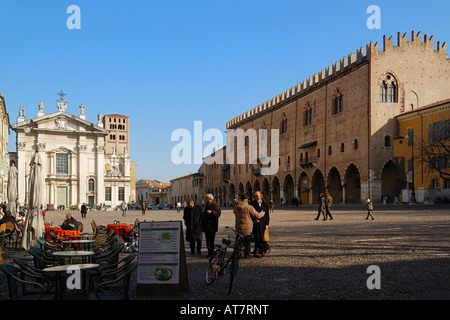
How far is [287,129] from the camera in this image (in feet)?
188

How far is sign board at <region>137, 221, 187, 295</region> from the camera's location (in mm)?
6703

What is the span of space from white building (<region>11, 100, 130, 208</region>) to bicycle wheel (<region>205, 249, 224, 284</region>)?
58.1 metres

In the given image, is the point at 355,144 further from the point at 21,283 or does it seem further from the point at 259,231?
the point at 21,283

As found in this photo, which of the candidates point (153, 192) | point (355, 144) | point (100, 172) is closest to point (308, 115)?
point (355, 144)

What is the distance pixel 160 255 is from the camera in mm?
6770

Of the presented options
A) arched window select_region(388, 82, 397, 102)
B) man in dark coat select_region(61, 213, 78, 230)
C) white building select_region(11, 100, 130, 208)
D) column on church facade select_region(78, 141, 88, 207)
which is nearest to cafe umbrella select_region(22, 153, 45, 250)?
man in dark coat select_region(61, 213, 78, 230)

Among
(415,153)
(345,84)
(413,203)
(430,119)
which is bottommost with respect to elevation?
(413,203)

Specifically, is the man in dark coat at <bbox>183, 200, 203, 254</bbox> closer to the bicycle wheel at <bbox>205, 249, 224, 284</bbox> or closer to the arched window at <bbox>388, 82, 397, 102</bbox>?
the bicycle wheel at <bbox>205, 249, 224, 284</bbox>

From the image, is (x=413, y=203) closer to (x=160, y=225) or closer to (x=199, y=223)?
(x=199, y=223)

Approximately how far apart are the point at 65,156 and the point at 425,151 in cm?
4549

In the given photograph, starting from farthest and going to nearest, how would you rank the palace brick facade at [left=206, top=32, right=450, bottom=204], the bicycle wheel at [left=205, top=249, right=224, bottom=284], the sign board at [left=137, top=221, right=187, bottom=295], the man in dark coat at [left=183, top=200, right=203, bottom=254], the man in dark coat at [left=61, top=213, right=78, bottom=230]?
the palace brick facade at [left=206, top=32, right=450, bottom=204]
the man in dark coat at [left=61, top=213, right=78, bottom=230]
the man in dark coat at [left=183, top=200, right=203, bottom=254]
the bicycle wheel at [left=205, top=249, right=224, bottom=284]
the sign board at [left=137, top=221, right=187, bottom=295]
